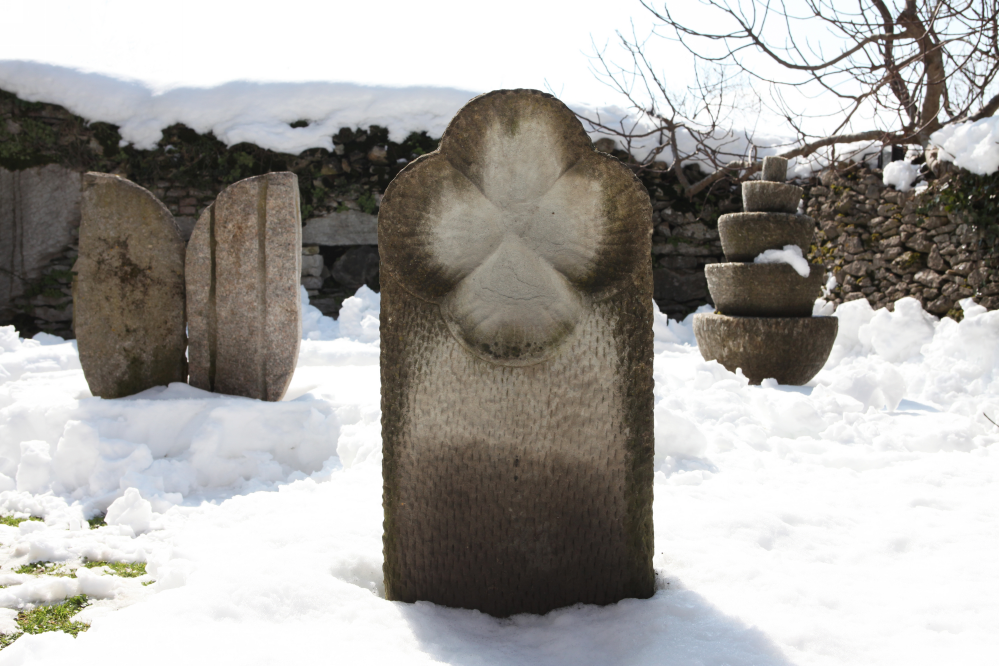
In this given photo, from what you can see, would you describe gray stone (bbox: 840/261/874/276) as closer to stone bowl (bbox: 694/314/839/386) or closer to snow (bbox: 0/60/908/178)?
snow (bbox: 0/60/908/178)

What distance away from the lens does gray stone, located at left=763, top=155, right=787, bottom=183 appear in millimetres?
4988

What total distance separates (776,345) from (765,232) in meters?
0.84

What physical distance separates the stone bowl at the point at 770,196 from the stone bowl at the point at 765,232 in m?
0.13

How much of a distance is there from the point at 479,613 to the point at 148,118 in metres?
7.38

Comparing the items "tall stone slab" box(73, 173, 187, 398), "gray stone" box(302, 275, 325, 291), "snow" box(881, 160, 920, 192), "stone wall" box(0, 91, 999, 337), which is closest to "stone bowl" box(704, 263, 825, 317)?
"stone wall" box(0, 91, 999, 337)

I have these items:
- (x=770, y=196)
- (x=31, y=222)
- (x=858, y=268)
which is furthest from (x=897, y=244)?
(x=31, y=222)

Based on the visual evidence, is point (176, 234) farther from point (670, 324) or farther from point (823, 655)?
point (670, 324)

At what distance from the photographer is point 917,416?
3.71 m

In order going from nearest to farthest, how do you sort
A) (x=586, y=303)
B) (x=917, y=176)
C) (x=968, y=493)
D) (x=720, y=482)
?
(x=586, y=303), (x=968, y=493), (x=720, y=482), (x=917, y=176)

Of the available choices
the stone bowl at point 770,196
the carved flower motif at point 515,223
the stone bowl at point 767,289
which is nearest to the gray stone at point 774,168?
the stone bowl at point 770,196

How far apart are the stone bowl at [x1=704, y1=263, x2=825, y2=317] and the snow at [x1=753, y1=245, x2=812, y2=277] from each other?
0.03m

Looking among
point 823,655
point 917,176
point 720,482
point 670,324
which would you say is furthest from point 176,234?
point 917,176

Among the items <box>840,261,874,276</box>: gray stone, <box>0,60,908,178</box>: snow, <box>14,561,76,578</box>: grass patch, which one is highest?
<box>0,60,908,178</box>: snow

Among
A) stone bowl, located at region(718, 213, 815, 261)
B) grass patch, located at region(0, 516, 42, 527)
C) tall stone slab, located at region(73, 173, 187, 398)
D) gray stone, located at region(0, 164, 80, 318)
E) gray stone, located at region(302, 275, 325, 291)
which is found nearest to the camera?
grass patch, located at region(0, 516, 42, 527)
